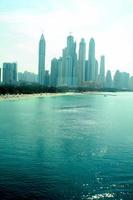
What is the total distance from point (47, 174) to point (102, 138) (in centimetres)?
2109

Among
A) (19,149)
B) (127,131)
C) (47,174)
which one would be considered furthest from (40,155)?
(127,131)

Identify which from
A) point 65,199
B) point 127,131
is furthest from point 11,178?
point 127,131

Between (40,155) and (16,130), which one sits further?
(16,130)

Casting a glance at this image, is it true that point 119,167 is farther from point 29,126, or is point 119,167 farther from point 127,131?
point 29,126

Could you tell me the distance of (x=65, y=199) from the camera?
26672 millimetres

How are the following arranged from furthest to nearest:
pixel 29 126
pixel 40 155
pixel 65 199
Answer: pixel 29 126 < pixel 40 155 < pixel 65 199

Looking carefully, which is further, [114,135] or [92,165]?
[114,135]

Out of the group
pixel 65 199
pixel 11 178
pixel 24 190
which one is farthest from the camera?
pixel 11 178

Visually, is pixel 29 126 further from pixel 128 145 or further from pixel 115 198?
pixel 115 198

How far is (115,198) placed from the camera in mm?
27125

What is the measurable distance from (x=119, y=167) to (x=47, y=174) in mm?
7134

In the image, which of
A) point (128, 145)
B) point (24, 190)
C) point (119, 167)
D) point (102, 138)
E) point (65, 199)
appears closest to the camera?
point (65, 199)

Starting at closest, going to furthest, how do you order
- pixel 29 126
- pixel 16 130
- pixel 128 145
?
pixel 128 145
pixel 16 130
pixel 29 126

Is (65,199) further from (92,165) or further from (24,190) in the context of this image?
(92,165)
